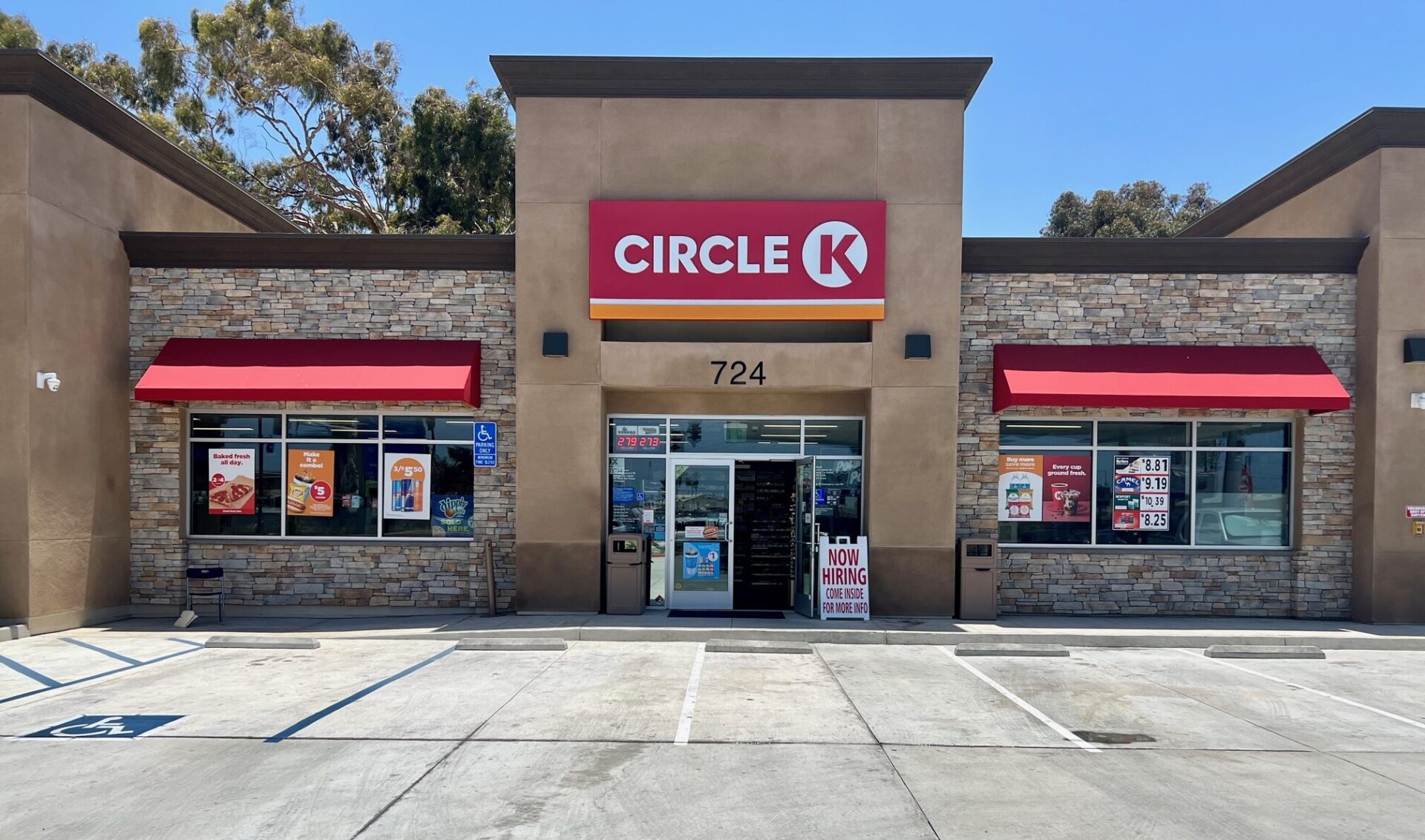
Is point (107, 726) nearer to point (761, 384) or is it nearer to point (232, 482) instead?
point (232, 482)

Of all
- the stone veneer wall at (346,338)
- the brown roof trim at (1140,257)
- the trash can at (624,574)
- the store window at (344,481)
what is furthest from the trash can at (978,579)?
the store window at (344,481)

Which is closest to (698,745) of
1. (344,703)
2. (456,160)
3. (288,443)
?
(344,703)

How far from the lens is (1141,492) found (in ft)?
45.4

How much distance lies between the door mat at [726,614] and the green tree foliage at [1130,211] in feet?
92.9

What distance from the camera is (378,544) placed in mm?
13578

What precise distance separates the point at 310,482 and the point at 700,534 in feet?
19.4

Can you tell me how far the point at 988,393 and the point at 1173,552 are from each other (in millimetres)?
3680

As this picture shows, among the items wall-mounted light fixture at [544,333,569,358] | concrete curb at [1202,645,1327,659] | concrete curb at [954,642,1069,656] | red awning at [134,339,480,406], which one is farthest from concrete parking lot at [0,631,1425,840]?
wall-mounted light fixture at [544,333,569,358]

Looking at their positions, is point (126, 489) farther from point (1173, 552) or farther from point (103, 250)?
point (1173, 552)

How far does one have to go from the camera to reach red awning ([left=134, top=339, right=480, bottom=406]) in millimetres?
12742

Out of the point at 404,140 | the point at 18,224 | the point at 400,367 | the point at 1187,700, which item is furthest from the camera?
the point at 404,140

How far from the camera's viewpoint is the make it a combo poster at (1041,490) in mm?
13719

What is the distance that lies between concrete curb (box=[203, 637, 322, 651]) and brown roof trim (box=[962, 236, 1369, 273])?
10410 mm

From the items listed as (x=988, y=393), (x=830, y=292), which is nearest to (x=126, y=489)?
(x=830, y=292)
